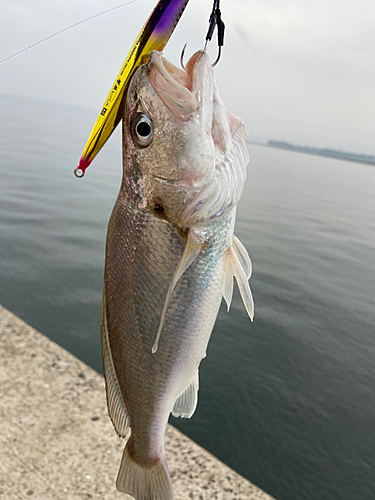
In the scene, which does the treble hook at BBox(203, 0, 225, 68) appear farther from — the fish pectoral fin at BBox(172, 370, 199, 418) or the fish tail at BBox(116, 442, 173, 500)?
the fish tail at BBox(116, 442, 173, 500)

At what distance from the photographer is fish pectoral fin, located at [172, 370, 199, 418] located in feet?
4.03

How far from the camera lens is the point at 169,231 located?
3.20 feet

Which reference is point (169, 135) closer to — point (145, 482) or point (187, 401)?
point (187, 401)

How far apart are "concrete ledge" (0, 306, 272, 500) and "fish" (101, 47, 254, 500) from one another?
4.46 feet

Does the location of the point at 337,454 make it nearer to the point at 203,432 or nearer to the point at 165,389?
the point at 203,432

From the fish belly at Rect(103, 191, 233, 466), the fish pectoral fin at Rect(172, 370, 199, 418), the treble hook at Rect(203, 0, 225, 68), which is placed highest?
the treble hook at Rect(203, 0, 225, 68)

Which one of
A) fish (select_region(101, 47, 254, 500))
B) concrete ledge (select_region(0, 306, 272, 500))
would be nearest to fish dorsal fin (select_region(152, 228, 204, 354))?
fish (select_region(101, 47, 254, 500))

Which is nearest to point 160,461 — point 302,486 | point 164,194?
point 164,194

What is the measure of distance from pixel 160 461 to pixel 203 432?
2335 millimetres

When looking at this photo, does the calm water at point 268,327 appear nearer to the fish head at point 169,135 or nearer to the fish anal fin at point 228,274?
the fish anal fin at point 228,274

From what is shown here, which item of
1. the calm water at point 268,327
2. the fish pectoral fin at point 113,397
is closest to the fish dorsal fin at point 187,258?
the fish pectoral fin at point 113,397

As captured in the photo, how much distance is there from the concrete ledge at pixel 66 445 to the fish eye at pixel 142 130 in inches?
77.6

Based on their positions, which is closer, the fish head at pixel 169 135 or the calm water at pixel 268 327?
the fish head at pixel 169 135

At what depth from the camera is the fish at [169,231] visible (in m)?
0.92
